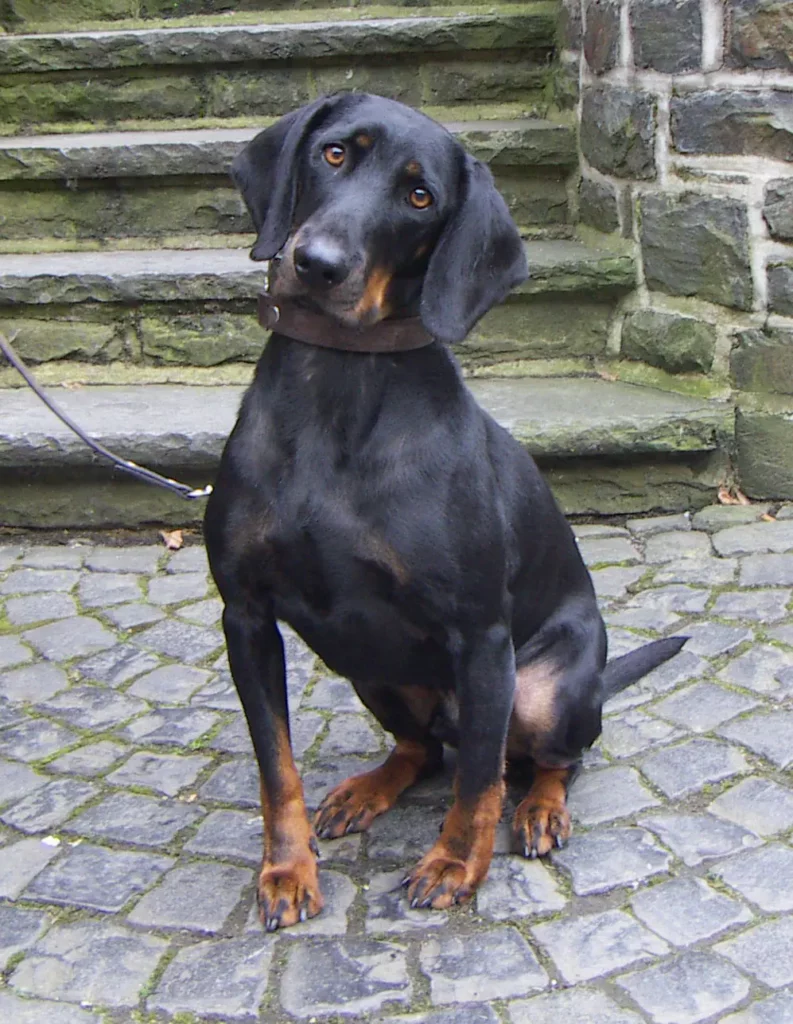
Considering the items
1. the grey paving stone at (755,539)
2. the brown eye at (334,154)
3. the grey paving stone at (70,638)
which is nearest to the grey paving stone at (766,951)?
the brown eye at (334,154)

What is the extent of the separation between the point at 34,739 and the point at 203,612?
818 millimetres

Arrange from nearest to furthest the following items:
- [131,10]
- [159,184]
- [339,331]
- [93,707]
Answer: [339,331]
[93,707]
[159,184]
[131,10]

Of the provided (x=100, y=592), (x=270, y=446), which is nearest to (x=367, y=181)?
(x=270, y=446)

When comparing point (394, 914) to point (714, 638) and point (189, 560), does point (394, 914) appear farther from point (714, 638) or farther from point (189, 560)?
point (189, 560)

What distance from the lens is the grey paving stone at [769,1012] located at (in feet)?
7.10

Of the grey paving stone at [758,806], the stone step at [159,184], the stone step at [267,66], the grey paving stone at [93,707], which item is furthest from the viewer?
the stone step at [267,66]

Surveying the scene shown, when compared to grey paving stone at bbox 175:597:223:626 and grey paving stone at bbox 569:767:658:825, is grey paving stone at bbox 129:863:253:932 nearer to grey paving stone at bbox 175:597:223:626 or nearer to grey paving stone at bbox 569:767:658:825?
grey paving stone at bbox 569:767:658:825

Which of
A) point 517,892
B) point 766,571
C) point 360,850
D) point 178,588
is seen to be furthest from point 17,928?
point 766,571

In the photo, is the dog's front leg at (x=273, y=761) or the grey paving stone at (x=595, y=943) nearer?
the grey paving stone at (x=595, y=943)

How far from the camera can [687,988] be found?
7.39ft

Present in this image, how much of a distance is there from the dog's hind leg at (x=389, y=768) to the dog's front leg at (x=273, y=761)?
25 cm

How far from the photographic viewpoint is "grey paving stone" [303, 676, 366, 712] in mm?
3363

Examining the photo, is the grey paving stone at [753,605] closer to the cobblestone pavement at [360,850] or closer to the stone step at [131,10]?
the cobblestone pavement at [360,850]

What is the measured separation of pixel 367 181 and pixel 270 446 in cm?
52
